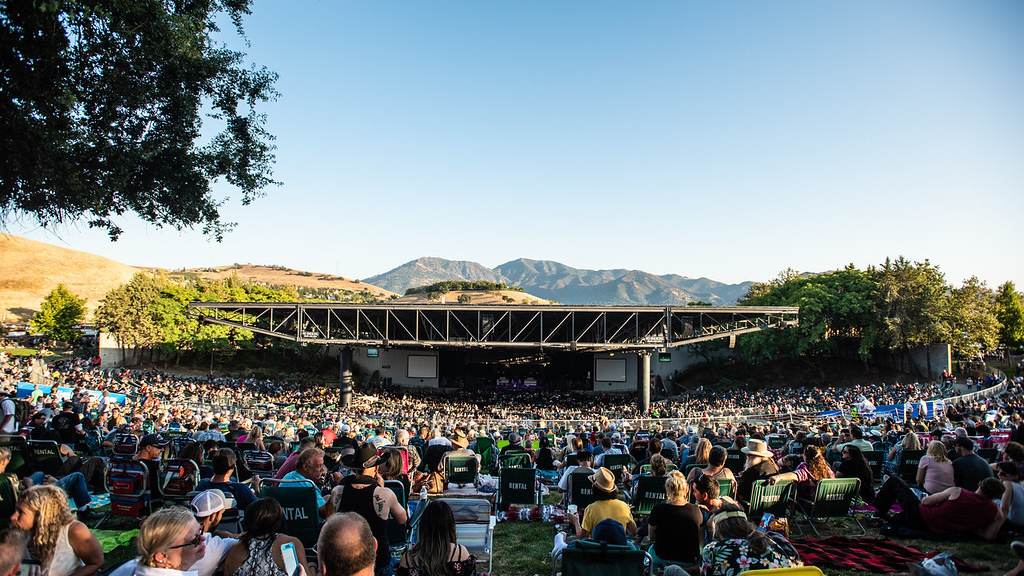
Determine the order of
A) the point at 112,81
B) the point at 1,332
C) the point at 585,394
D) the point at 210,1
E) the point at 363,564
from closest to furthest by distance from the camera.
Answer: the point at 363,564, the point at 112,81, the point at 210,1, the point at 585,394, the point at 1,332

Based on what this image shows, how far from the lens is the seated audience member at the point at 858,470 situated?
8359mm

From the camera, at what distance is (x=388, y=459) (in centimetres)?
626

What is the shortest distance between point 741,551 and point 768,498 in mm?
3308

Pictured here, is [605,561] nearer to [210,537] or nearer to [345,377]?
[210,537]

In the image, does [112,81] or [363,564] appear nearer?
[363,564]

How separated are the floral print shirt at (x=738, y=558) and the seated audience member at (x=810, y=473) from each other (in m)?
3.58

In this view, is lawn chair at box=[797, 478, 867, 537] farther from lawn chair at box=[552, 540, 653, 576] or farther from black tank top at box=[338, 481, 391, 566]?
black tank top at box=[338, 481, 391, 566]

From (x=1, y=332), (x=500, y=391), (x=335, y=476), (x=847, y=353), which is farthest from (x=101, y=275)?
(x=335, y=476)

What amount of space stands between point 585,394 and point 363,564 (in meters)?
38.1

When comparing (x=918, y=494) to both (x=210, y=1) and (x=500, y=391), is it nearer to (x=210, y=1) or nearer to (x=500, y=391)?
(x=210, y=1)

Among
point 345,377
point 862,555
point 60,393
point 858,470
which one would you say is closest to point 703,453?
point 858,470

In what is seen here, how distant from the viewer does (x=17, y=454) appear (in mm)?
7969

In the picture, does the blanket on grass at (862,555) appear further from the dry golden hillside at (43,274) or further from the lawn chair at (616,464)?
the dry golden hillside at (43,274)

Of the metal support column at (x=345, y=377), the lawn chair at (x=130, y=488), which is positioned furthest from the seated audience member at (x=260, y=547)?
the metal support column at (x=345, y=377)
